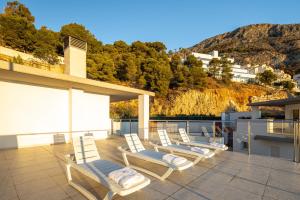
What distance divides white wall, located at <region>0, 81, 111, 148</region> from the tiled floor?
2.34 metres

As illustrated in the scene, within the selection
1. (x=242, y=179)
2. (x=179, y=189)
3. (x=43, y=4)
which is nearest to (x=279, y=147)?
(x=242, y=179)

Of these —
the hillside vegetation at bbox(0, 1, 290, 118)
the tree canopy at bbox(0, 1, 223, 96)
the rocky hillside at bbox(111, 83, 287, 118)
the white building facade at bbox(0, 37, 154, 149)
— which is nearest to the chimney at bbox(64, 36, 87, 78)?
the white building facade at bbox(0, 37, 154, 149)

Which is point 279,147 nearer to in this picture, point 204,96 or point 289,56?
point 204,96

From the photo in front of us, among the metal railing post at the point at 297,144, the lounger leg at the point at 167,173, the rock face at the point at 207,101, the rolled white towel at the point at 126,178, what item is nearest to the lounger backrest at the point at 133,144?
the lounger leg at the point at 167,173

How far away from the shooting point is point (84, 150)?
4164 millimetres

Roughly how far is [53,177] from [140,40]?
29.7 metres

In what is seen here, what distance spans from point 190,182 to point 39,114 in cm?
722

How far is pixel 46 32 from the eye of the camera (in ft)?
74.8

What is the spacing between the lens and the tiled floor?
3.22m

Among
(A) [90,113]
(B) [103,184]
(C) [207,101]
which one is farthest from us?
(C) [207,101]

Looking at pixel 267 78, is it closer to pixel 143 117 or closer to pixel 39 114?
pixel 143 117

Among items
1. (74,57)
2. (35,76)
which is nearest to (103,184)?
(35,76)

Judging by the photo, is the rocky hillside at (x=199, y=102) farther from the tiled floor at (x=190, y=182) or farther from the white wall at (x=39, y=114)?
the tiled floor at (x=190, y=182)

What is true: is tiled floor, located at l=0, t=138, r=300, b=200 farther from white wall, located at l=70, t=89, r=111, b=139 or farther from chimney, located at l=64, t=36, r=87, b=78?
chimney, located at l=64, t=36, r=87, b=78
